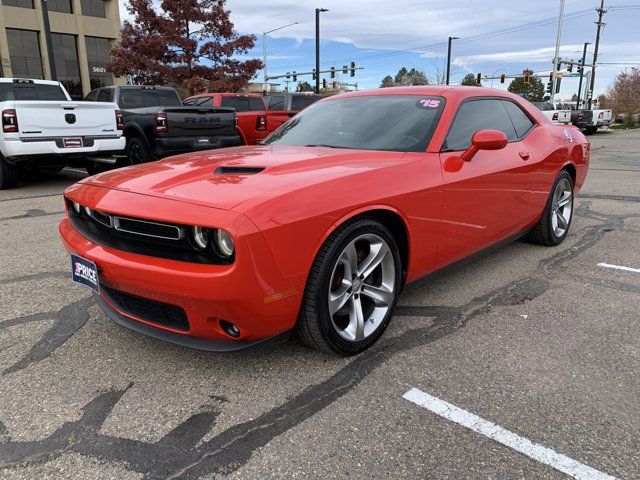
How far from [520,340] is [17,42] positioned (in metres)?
34.1

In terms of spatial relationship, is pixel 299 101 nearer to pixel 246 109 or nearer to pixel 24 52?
pixel 246 109

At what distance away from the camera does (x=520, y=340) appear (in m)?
3.08

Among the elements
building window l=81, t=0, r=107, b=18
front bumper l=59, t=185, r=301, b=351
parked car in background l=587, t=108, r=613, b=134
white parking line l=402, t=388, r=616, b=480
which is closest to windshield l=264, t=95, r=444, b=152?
front bumper l=59, t=185, r=301, b=351

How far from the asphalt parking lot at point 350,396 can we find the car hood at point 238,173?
93 centimetres

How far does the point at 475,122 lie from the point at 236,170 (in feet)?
6.47

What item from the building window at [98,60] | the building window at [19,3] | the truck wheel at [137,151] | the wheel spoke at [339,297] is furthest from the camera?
the building window at [98,60]

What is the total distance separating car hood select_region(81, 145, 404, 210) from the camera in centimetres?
246

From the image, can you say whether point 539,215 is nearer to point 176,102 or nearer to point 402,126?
point 402,126

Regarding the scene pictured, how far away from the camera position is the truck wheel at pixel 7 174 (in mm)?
8516

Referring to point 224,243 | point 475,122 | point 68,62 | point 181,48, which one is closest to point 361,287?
point 224,243

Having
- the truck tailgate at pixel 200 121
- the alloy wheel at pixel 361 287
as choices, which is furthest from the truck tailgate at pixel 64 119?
the alloy wheel at pixel 361 287

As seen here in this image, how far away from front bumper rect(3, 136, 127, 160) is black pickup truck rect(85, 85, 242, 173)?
2.78ft

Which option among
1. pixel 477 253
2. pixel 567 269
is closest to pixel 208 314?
pixel 477 253

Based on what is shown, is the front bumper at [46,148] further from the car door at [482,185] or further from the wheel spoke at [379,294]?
the wheel spoke at [379,294]
